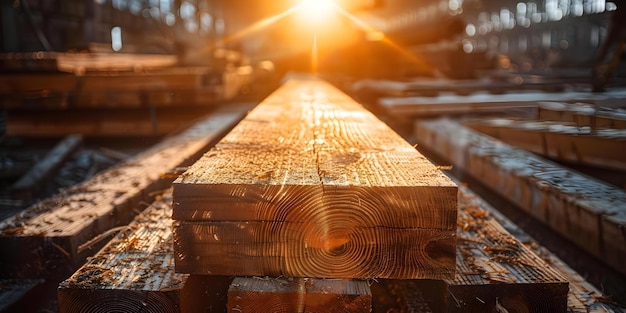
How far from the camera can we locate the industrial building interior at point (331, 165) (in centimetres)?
154

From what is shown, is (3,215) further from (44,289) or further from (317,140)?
(317,140)

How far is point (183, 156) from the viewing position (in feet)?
10.9

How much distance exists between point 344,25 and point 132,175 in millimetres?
6331

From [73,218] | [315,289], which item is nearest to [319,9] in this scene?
[73,218]

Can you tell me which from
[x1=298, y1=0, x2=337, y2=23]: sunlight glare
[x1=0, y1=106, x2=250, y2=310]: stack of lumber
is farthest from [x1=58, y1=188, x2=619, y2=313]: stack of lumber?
[x1=298, y1=0, x2=337, y2=23]: sunlight glare

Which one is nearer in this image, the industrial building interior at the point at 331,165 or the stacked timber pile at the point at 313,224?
the stacked timber pile at the point at 313,224

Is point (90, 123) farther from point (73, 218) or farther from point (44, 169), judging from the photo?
point (73, 218)

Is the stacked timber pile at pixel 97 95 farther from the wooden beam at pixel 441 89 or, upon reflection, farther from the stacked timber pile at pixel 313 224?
the stacked timber pile at pixel 313 224

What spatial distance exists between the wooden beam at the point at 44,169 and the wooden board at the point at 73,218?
137 cm

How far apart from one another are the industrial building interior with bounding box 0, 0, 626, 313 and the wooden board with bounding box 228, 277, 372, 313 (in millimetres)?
11

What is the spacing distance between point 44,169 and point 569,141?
13.4 ft

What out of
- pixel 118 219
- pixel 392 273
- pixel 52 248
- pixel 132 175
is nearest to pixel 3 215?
pixel 132 175

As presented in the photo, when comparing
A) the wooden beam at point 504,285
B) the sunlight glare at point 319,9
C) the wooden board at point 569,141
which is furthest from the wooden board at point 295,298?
the sunlight glare at point 319,9

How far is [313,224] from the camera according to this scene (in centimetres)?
119
